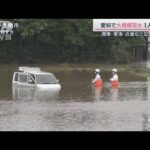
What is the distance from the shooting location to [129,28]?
36.9m

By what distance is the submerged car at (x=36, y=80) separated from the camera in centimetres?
2115

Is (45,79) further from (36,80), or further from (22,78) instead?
(22,78)

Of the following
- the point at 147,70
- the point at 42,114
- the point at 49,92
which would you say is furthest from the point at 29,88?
the point at 147,70

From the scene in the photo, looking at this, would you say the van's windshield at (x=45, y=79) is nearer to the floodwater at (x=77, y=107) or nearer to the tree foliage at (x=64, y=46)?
the floodwater at (x=77, y=107)

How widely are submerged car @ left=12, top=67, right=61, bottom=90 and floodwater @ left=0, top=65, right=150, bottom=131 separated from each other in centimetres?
36

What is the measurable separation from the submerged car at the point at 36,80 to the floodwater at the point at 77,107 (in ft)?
1.18

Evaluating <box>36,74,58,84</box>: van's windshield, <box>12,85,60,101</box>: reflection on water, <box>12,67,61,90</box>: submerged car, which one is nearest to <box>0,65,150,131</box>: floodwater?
<box>12,85,60,101</box>: reflection on water

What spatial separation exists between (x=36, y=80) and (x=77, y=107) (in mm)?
5835

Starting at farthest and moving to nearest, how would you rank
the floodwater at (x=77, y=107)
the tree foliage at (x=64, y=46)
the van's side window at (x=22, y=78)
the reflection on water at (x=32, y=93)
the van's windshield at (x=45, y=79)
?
the tree foliage at (x=64, y=46) → the van's side window at (x=22, y=78) → the van's windshield at (x=45, y=79) → the reflection on water at (x=32, y=93) → the floodwater at (x=77, y=107)

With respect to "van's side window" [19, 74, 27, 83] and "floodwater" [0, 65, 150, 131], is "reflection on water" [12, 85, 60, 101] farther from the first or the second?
"van's side window" [19, 74, 27, 83]

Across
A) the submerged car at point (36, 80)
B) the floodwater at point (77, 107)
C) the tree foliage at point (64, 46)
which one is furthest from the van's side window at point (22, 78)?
the tree foliage at point (64, 46)

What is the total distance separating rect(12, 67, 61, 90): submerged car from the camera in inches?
832

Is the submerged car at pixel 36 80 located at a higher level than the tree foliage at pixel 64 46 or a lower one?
lower
